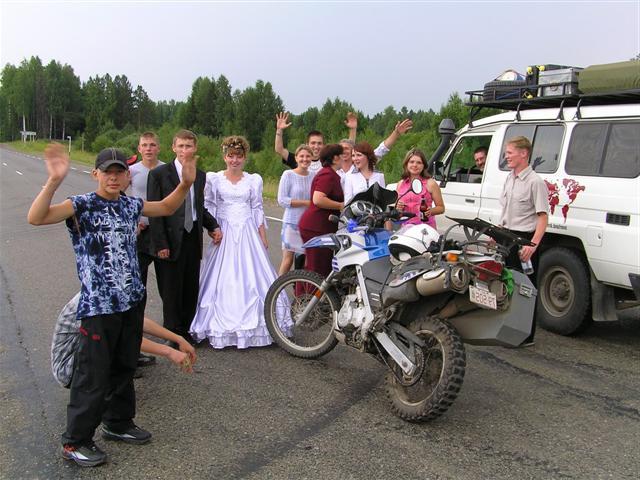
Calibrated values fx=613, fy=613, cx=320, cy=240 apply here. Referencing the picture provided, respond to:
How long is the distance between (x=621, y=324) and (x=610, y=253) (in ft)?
5.17

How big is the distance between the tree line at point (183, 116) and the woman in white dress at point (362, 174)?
13.2 metres

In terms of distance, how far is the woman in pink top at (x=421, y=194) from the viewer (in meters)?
6.04

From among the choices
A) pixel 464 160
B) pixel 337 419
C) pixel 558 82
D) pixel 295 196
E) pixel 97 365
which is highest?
pixel 558 82

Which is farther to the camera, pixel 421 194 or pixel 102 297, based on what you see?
pixel 421 194

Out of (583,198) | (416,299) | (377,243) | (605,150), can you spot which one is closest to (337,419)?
(416,299)

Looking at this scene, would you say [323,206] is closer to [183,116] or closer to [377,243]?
[377,243]

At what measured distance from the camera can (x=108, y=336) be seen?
3480 mm

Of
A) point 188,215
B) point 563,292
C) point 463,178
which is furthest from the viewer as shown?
point 463,178

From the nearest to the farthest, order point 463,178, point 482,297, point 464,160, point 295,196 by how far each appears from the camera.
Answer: point 482,297
point 295,196
point 463,178
point 464,160

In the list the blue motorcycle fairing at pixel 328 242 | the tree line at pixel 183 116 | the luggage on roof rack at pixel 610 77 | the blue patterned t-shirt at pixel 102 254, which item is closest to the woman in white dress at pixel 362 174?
the blue motorcycle fairing at pixel 328 242

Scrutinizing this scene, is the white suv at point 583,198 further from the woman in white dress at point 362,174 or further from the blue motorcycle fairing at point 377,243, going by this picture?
the blue motorcycle fairing at point 377,243

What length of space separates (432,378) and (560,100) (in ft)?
13.2

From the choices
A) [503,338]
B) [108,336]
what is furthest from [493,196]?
[108,336]

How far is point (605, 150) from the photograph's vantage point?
5.94m
